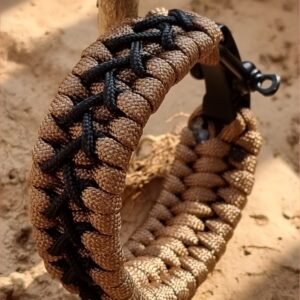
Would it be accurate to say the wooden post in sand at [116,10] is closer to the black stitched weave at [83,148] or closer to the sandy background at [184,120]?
the black stitched weave at [83,148]

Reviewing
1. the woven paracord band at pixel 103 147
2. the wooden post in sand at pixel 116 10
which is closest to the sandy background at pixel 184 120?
the woven paracord band at pixel 103 147

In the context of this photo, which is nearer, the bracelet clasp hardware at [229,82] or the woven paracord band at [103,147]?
the woven paracord band at [103,147]

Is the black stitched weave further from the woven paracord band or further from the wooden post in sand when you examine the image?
the wooden post in sand

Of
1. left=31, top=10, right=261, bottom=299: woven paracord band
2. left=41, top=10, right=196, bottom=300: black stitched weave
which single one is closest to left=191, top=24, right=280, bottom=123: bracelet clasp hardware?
left=31, top=10, right=261, bottom=299: woven paracord band

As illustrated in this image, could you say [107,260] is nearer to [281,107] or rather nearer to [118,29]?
[118,29]

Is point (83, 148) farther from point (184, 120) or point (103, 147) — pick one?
point (184, 120)

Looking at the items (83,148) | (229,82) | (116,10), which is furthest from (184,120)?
(83,148)

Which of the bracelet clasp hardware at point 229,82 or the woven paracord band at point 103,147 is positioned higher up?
the bracelet clasp hardware at point 229,82
